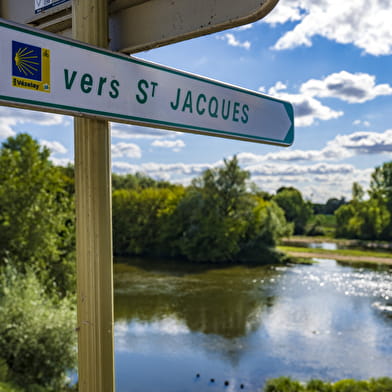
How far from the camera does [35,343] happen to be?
763 centimetres

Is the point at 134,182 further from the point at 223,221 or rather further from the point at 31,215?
the point at 31,215

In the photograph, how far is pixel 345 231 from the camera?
28.8 metres

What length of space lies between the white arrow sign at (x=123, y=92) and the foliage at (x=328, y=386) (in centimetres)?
645

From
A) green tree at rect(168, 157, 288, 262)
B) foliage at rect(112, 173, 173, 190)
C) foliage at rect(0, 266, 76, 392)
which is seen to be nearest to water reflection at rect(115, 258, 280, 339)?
green tree at rect(168, 157, 288, 262)

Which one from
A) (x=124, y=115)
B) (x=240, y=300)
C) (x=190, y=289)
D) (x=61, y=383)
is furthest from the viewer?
(x=190, y=289)

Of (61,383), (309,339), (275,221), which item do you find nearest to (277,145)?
(61,383)

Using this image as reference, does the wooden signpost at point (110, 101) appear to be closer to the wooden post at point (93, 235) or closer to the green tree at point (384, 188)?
the wooden post at point (93, 235)

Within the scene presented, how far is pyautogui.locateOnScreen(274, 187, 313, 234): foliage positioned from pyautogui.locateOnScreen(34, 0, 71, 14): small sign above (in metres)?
32.6

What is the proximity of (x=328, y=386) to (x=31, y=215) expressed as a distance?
8.44 m

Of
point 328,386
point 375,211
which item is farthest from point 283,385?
point 375,211

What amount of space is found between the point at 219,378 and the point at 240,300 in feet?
18.4

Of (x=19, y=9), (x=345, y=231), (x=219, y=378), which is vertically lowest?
(x=219, y=378)

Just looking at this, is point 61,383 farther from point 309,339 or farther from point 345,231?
point 345,231

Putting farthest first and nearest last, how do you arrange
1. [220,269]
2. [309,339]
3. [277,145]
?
[220,269]
[309,339]
[277,145]
